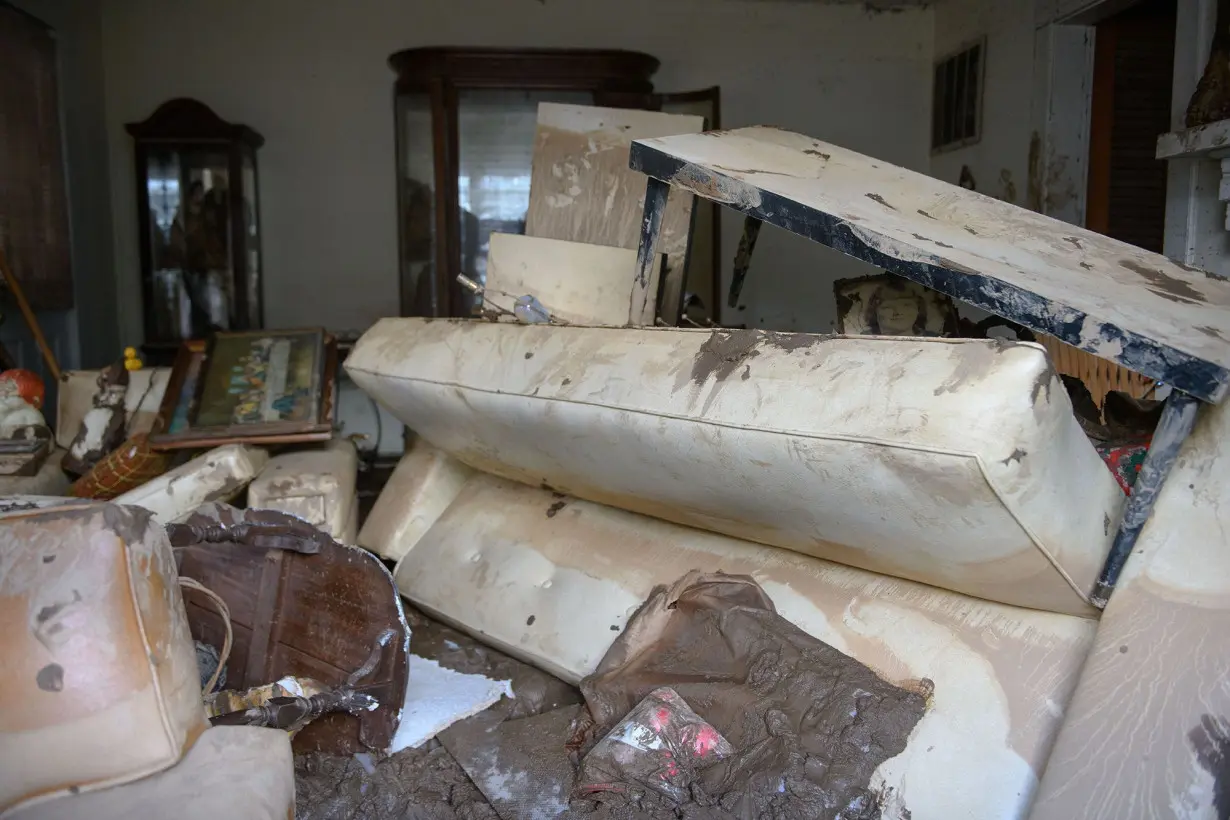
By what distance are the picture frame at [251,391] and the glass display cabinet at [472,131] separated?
1.55 metres

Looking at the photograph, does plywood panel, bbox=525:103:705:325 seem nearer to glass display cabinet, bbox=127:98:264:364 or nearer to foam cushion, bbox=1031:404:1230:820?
foam cushion, bbox=1031:404:1230:820

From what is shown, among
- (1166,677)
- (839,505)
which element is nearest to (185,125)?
(839,505)

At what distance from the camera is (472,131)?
184 inches

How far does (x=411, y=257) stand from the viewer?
489cm

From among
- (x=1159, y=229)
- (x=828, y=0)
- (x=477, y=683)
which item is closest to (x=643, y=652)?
(x=477, y=683)

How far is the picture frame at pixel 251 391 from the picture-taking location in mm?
2814

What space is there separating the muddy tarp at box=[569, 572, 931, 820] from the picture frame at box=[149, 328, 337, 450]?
57.1 inches

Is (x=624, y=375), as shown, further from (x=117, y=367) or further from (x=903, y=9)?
(x=903, y=9)

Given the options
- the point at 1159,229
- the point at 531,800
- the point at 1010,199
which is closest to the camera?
the point at 531,800

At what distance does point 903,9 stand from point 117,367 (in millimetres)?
4556

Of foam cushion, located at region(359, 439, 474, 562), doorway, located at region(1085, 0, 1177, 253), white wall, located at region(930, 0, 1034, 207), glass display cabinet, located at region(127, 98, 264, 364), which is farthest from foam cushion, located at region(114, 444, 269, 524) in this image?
white wall, located at region(930, 0, 1034, 207)

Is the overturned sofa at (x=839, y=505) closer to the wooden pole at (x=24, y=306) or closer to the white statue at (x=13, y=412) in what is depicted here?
the white statue at (x=13, y=412)

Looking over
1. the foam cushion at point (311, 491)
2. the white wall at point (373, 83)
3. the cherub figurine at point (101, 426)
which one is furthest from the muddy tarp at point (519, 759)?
the white wall at point (373, 83)

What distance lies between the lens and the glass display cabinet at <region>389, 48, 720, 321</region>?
460 centimetres
